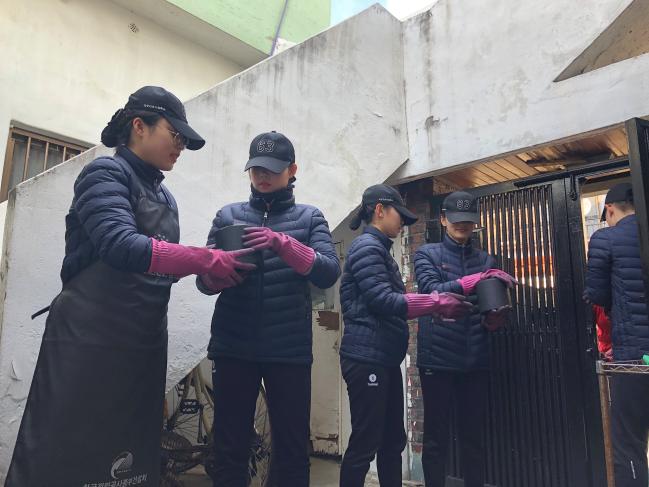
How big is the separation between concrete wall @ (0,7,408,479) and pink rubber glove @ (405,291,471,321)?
1.27 metres

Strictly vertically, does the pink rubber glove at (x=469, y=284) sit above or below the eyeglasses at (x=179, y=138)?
below

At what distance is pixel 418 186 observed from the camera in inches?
190

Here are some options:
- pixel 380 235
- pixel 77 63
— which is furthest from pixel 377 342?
pixel 77 63

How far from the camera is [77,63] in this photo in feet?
19.6

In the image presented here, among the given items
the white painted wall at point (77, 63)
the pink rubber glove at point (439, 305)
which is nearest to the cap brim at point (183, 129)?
the pink rubber glove at point (439, 305)

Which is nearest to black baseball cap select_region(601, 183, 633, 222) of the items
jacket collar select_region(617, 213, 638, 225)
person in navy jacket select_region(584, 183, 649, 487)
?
person in navy jacket select_region(584, 183, 649, 487)

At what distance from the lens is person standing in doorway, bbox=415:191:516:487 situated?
307cm

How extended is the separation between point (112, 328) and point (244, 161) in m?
1.94

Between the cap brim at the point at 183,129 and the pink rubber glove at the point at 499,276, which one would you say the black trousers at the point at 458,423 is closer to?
the pink rubber glove at the point at 499,276

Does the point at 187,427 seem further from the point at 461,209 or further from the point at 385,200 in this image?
the point at 461,209

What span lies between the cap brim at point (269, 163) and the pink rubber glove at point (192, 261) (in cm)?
48

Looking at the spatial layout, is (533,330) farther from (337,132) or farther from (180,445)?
(180,445)

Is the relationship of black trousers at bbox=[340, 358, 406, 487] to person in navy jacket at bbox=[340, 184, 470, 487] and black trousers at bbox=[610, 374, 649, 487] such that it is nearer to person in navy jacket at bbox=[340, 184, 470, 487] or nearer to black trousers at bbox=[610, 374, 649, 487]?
person in navy jacket at bbox=[340, 184, 470, 487]

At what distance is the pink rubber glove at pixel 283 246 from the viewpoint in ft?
6.91
